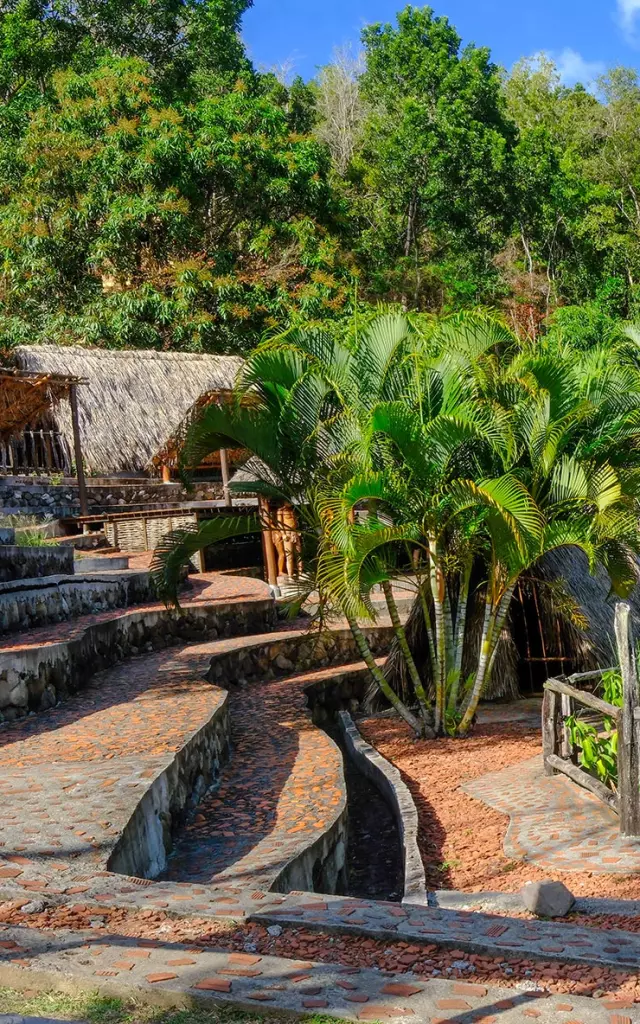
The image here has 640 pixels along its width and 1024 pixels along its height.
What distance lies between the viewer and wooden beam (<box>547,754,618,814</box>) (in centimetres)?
679

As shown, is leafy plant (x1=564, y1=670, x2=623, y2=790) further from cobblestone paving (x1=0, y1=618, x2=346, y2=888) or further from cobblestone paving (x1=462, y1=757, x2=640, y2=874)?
cobblestone paving (x1=0, y1=618, x2=346, y2=888)

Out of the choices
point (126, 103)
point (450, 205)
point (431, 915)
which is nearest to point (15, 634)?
point (431, 915)

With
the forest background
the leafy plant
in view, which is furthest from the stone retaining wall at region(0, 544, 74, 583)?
the forest background

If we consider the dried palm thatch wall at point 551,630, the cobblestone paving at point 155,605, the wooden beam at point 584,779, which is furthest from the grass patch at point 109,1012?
the dried palm thatch wall at point 551,630

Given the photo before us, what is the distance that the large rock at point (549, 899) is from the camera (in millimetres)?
4848

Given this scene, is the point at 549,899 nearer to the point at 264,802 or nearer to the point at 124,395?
the point at 264,802

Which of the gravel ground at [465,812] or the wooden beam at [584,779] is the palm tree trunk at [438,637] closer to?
the gravel ground at [465,812]

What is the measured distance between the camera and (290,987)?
3227 mm

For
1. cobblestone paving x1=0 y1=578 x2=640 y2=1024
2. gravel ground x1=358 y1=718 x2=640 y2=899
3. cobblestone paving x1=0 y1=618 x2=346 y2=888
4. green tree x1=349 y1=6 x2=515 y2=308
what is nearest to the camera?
cobblestone paving x1=0 y1=578 x2=640 y2=1024

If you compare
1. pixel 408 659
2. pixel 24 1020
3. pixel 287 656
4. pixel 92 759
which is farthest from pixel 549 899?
pixel 287 656

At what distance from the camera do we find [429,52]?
33.2 metres

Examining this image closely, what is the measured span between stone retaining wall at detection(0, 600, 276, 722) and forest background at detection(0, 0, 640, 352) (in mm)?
11391

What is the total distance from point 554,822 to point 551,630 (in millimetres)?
4828

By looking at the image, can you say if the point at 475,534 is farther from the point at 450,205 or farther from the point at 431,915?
the point at 450,205
